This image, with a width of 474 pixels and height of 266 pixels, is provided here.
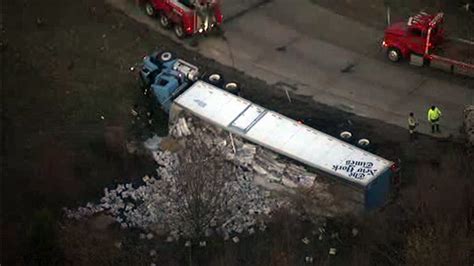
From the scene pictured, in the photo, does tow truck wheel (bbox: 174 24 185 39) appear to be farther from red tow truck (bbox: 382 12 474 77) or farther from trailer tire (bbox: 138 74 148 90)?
red tow truck (bbox: 382 12 474 77)

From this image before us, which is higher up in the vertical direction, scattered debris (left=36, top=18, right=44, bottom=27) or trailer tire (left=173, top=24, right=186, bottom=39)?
trailer tire (left=173, top=24, right=186, bottom=39)

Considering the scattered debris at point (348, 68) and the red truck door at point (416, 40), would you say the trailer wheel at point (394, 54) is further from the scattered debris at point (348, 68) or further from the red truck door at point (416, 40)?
the scattered debris at point (348, 68)

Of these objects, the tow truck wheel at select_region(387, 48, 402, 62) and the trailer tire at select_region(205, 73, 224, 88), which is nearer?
the trailer tire at select_region(205, 73, 224, 88)

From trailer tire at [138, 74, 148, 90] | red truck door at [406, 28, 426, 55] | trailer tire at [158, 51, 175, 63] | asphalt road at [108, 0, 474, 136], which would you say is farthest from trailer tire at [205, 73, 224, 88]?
red truck door at [406, 28, 426, 55]

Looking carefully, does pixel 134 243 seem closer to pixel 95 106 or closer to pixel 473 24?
pixel 95 106

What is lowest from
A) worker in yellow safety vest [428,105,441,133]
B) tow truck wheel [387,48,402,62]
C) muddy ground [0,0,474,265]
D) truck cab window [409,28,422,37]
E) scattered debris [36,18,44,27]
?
scattered debris [36,18,44,27]

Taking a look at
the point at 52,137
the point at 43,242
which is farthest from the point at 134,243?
the point at 52,137

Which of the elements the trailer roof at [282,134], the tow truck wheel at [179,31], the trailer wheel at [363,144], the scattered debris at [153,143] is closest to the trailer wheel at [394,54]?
the trailer wheel at [363,144]
